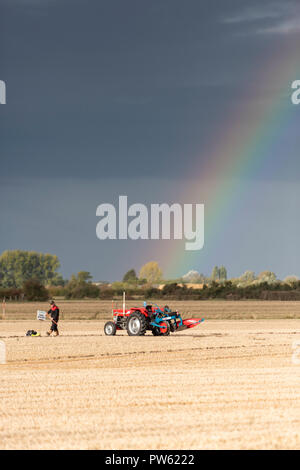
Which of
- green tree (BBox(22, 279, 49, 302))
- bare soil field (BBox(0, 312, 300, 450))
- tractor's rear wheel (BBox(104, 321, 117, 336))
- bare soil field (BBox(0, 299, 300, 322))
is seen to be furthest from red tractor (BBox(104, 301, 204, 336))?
green tree (BBox(22, 279, 49, 302))

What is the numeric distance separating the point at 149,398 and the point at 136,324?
19.0 m

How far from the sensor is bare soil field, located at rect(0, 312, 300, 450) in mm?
11304

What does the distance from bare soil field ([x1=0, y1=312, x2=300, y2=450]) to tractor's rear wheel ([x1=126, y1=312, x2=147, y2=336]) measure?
14.9 feet

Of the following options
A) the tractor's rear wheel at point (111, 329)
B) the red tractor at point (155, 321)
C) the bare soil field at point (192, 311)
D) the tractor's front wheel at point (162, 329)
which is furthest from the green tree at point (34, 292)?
the red tractor at point (155, 321)

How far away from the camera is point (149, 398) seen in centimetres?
1536

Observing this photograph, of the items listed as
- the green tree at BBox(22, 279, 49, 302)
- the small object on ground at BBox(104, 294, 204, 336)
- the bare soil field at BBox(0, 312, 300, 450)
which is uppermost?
the green tree at BBox(22, 279, 49, 302)

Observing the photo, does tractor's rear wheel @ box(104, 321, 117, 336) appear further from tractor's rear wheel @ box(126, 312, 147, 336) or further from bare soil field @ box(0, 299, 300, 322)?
bare soil field @ box(0, 299, 300, 322)

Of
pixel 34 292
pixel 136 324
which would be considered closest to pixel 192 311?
pixel 136 324

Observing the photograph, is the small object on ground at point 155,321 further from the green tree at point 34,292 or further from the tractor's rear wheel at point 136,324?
the green tree at point 34,292

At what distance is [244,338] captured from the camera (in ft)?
116

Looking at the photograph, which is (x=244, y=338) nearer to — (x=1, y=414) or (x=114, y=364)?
(x=114, y=364)

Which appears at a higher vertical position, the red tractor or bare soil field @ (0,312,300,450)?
the red tractor

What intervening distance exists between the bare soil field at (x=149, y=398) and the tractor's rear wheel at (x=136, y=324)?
14.9 feet
